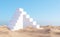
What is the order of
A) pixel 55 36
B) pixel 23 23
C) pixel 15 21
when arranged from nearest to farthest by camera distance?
1. pixel 55 36
2. pixel 15 21
3. pixel 23 23

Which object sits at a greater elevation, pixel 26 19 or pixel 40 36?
pixel 26 19

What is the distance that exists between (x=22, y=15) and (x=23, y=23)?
60 cm

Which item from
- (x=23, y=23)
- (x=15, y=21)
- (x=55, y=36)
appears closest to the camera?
(x=55, y=36)

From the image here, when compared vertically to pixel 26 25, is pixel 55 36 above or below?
below

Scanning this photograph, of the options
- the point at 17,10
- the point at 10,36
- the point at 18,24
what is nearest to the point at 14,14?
the point at 17,10

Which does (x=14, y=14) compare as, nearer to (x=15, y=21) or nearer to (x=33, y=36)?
(x=15, y=21)

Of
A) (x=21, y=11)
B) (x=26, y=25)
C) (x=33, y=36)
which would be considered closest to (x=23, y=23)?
(x=26, y=25)

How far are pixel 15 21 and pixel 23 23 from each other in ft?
2.72

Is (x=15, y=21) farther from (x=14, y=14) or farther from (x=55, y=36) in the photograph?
(x=55, y=36)

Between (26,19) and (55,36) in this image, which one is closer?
(55,36)

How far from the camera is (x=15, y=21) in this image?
9523mm

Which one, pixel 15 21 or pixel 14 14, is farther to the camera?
pixel 14 14

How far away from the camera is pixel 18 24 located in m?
9.53

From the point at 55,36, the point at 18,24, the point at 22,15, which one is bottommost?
the point at 55,36
